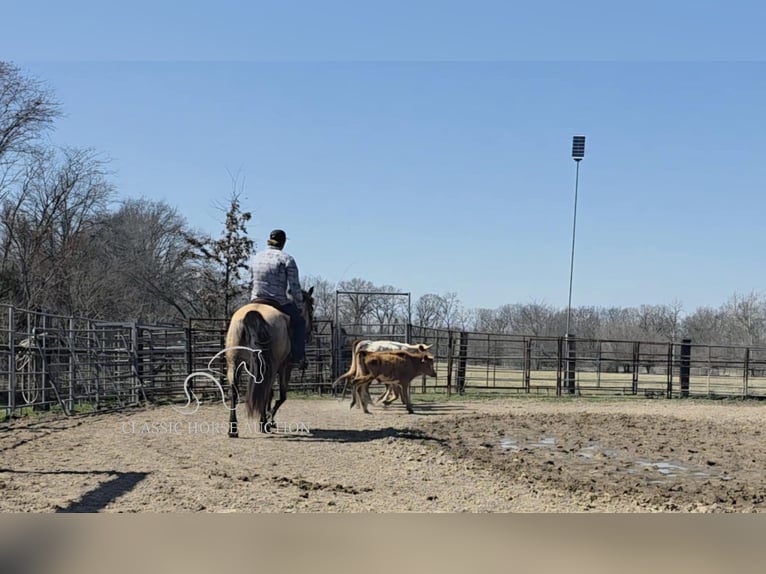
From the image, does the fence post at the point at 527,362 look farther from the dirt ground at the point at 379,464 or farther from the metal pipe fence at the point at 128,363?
the dirt ground at the point at 379,464

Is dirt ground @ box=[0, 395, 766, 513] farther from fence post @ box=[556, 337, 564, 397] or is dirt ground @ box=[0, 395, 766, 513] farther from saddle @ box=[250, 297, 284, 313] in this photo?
fence post @ box=[556, 337, 564, 397]

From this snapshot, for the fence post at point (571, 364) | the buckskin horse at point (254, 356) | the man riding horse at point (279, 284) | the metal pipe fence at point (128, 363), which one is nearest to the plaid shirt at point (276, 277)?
the man riding horse at point (279, 284)

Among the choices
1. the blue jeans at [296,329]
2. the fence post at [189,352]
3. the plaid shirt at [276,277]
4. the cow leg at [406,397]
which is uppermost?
the plaid shirt at [276,277]

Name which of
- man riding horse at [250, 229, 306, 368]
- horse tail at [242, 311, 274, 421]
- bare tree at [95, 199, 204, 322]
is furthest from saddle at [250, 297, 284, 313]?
bare tree at [95, 199, 204, 322]

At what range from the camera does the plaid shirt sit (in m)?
8.20

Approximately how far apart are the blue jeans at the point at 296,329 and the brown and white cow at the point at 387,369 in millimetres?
2961

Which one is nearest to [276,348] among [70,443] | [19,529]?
[70,443]

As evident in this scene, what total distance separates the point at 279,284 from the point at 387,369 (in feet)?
12.2

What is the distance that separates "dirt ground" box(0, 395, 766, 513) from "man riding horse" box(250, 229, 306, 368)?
1324 millimetres

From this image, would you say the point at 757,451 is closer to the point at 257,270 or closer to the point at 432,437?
the point at 432,437

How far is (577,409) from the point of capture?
13.5m

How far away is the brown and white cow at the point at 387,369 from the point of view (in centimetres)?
1138

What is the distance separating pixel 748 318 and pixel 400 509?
51328mm

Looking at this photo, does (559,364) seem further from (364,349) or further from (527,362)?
(364,349)
